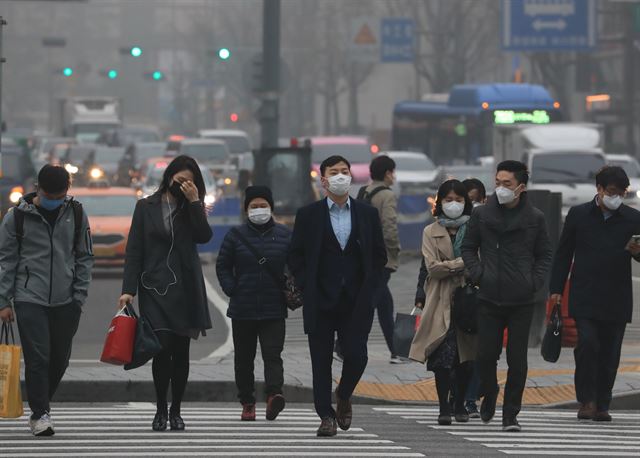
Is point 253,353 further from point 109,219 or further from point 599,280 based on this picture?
point 109,219

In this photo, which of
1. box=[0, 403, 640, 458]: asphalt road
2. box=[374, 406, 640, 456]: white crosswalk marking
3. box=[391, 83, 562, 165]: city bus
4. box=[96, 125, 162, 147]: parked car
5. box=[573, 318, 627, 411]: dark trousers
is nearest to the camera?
box=[0, 403, 640, 458]: asphalt road

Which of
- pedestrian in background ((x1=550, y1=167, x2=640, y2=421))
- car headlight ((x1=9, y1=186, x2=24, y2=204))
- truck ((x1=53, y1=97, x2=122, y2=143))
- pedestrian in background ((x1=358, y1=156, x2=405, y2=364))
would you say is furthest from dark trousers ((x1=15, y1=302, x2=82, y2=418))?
truck ((x1=53, y1=97, x2=122, y2=143))

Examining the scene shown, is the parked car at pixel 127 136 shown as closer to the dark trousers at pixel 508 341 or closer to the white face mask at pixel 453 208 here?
the white face mask at pixel 453 208

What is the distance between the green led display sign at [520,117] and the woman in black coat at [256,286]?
34948 mm

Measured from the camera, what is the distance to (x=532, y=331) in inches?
664

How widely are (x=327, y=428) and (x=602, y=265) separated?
7.44 feet

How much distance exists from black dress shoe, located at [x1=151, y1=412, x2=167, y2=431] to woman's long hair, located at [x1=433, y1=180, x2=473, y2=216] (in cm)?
220

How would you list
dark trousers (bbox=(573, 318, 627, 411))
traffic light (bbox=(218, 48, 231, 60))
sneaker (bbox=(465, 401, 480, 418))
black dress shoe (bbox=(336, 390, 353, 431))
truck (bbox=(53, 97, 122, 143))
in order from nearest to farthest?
black dress shoe (bbox=(336, 390, 353, 431))
dark trousers (bbox=(573, 318, 627, 411))
sneaker (bbox=(465, 401, 480, 418))
traffic light (bbox=(218, 48, 231, 60))
truck (bbox=(53, 97, 122, 143))

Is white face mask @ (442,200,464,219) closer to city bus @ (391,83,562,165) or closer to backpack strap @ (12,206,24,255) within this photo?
backpack strap @ (12,206,24,255)

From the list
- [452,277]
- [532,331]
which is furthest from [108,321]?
[452,277]

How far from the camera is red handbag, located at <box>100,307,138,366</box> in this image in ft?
35.8

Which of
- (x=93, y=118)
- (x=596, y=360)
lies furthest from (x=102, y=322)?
(x=93, y=118)

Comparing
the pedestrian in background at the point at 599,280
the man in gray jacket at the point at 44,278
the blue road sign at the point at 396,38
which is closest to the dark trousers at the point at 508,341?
the pedestrian in background at the point at 599,280

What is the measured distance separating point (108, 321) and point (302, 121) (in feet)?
249
